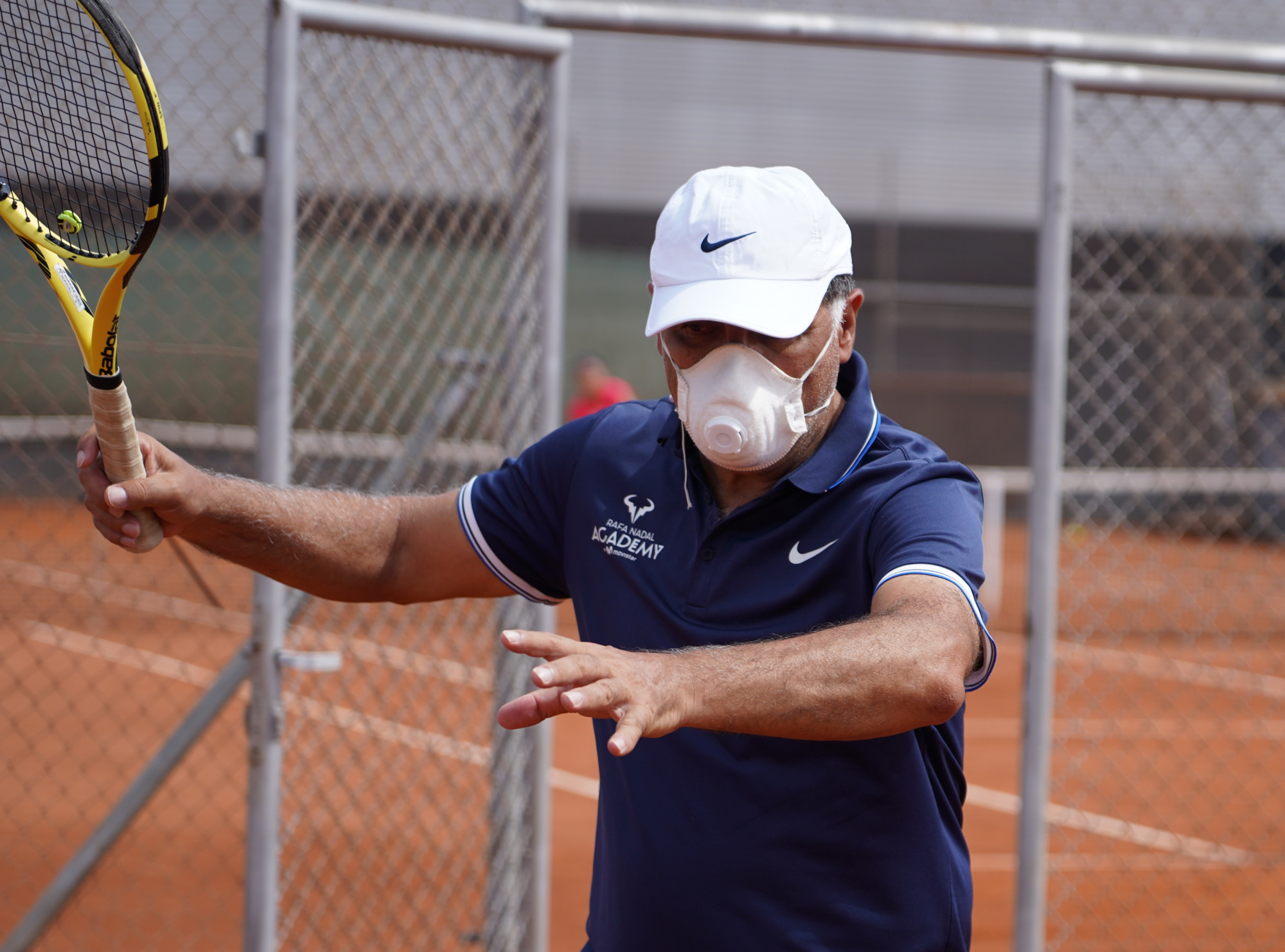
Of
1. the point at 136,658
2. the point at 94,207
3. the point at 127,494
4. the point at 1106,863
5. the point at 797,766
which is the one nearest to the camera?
the point at 797,766

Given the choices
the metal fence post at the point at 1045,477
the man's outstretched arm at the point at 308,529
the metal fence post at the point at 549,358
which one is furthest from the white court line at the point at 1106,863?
the man's outstretched arm at the point at 308,529

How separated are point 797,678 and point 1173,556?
17.1 metres

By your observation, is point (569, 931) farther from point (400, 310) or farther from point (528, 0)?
point (528, 0)

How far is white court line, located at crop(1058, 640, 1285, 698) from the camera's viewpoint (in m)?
10.9

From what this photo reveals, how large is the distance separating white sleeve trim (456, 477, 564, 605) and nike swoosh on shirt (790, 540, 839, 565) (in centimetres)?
69

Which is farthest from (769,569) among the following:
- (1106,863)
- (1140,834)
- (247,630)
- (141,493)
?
(247,630)

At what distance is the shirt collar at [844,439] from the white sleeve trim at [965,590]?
0.87ft

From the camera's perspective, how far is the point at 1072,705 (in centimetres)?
1018

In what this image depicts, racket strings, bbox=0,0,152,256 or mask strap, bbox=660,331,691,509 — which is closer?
mask strap, bbox=660,331,691,509

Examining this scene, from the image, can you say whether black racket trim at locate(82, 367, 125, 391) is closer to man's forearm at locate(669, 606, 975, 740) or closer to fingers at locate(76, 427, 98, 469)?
fingers at locate(76, 427, 98, 469)

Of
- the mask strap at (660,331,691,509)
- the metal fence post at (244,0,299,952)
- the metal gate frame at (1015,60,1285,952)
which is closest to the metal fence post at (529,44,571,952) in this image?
the metal fence post at (244,0,299,952)

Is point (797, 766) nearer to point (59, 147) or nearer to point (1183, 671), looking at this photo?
point (59, 147)

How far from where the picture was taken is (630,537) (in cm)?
228

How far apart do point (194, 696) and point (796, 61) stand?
15211mm
